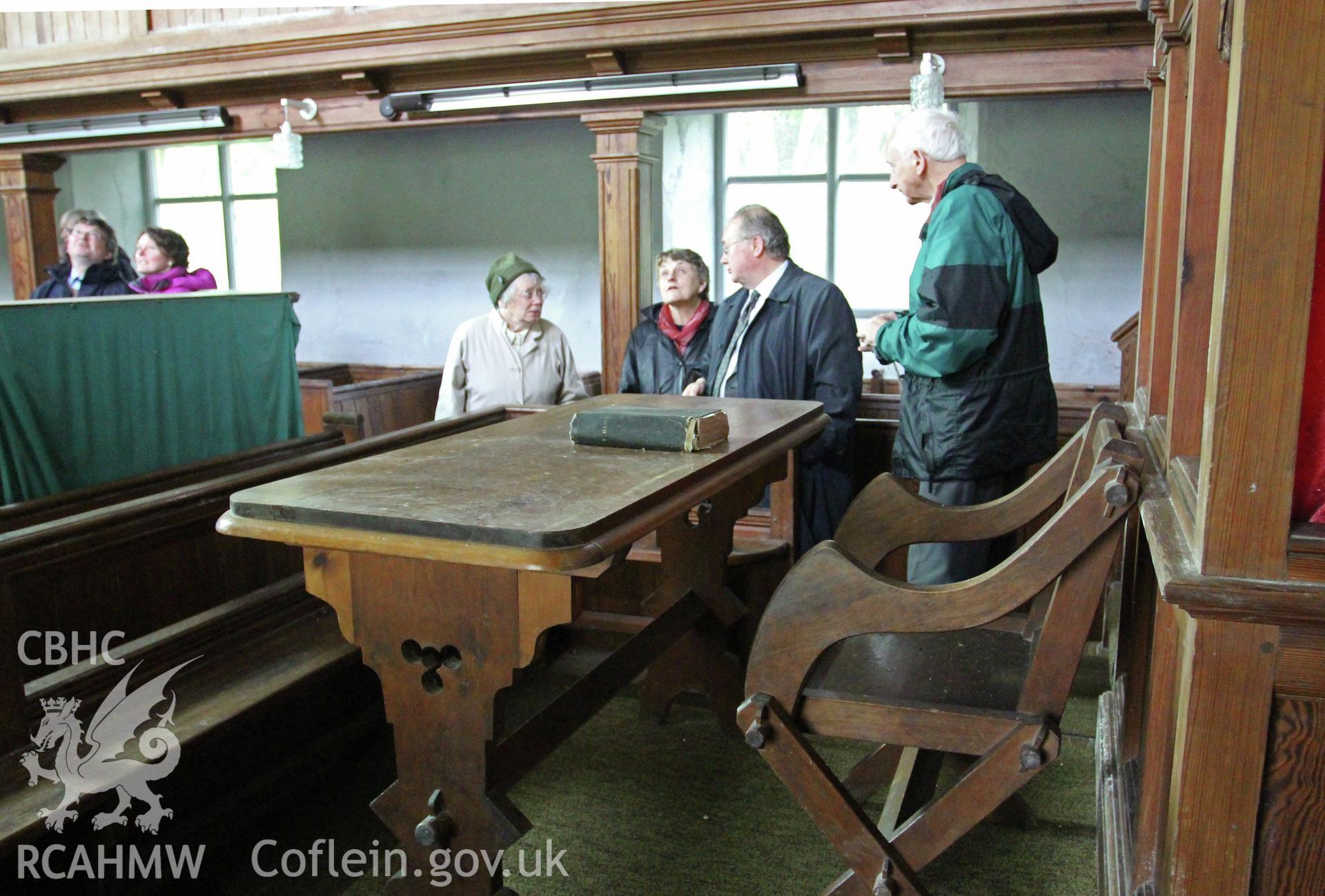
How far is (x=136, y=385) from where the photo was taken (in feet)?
11.4

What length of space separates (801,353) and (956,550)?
0.99m

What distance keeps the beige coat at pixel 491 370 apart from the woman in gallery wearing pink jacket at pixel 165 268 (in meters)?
1.54

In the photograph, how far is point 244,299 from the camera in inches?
154

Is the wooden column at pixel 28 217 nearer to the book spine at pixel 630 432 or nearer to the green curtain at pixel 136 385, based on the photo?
the green curtain at pixel 136 385

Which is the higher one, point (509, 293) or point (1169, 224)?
point (1169, 224)

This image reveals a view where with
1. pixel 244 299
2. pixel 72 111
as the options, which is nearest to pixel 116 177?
pixel 72 111

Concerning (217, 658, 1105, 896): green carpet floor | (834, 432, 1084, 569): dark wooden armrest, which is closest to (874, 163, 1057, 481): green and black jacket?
(834, 432, 1084, 569): dark wooden armrest

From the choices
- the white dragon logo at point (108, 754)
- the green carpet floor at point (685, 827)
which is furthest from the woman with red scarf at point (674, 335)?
the white dragon logo at point (108, 754)

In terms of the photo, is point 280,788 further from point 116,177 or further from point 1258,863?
point 116,177

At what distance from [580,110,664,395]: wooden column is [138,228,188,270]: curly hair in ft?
6.95

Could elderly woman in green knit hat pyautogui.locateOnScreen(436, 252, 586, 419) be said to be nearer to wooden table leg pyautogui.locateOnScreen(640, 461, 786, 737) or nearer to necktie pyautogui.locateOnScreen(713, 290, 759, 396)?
necktie pyautogui.locateOnScreen(713, 290, 759, 396)

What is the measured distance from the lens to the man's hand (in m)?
3.02

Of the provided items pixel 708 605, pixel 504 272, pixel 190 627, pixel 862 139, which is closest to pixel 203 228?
pixel 862 139

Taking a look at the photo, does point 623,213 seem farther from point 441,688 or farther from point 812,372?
point 441,688
